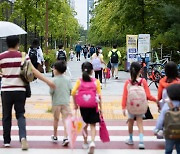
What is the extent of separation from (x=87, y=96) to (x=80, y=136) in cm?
166

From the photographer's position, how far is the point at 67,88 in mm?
6984

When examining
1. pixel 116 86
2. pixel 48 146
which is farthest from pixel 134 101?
pixel 116 86

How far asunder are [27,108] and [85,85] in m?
4.78

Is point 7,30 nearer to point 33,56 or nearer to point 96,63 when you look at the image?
point 96,63

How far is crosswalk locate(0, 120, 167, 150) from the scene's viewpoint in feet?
23.6

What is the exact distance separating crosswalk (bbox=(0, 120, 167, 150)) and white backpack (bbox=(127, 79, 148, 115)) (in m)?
0.75

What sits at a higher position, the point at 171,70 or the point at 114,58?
the point at 171,70

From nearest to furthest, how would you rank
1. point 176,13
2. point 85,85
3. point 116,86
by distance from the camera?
point 85,85, point 116,86, point 176,13

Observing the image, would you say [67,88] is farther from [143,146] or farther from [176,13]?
[176,13]

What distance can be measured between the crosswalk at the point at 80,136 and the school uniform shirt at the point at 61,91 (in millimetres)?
795

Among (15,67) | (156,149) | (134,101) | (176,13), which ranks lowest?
(156,149)

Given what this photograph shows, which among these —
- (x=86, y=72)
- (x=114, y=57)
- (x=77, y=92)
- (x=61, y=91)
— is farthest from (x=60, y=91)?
(x=114, y=57)

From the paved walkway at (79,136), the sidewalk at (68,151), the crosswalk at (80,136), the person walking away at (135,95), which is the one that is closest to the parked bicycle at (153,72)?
the paved walkway at (79,136)

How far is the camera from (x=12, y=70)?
6754 mm
